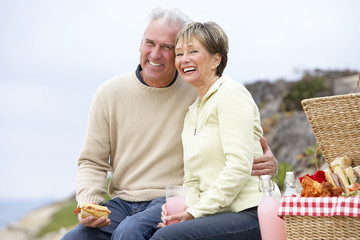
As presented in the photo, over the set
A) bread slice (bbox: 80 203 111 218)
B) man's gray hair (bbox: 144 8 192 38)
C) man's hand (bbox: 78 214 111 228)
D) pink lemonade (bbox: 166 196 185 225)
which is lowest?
man's hand (bbox: 78 214 111 228)

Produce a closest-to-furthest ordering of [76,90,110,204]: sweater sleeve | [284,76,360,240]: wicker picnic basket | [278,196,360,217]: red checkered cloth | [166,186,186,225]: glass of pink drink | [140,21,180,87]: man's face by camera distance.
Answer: [278,196,360,217]: red checkered cloth, [166,186,186,225]: glass of pink drink, [284,76,360,240]: wicker picnic basket, [140,21,180,87]: man's face, [76,90,110,204]: sweater sleeve

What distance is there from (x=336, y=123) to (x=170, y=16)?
3.57 ft

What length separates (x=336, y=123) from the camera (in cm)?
253

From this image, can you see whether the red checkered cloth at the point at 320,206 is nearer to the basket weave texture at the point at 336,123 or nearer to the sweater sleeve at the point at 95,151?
the basket weave texture at the point at 336,123

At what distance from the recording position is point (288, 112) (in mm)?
7609

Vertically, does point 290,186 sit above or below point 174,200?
above

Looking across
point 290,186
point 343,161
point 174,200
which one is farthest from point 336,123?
point 174,200

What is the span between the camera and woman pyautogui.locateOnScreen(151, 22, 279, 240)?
2.17 metres

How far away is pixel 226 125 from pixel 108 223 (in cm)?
85

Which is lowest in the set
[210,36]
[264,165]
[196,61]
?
[264,165]

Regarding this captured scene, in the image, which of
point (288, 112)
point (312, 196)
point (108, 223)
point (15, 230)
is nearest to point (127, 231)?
point (108, 223)

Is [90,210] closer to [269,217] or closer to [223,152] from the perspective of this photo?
[223,152]

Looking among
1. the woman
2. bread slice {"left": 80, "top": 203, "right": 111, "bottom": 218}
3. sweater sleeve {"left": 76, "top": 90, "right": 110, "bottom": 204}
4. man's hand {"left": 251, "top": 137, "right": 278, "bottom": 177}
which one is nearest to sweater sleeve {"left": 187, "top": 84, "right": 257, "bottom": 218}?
the woman

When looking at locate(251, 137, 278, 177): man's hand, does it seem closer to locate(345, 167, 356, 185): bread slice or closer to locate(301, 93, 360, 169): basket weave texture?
locate(301, 93, 360, 169): basket weave texture
